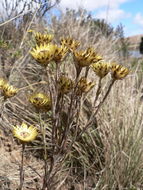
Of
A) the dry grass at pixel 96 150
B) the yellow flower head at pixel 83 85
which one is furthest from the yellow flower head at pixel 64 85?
the dry grass at pixel 96 150

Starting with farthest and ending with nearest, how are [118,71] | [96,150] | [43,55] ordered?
[96,150]
[118,71]
[43,55]

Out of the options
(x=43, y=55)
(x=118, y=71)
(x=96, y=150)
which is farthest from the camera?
(x=96, y=150)

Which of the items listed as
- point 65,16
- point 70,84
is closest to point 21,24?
point 65,16

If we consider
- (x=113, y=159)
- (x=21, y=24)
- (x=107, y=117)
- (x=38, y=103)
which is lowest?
(x=113, y=159)

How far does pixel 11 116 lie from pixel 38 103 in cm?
140

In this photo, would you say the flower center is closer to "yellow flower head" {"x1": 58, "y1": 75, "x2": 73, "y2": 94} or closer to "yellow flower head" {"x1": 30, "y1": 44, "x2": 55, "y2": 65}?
"yellow flower head" {"x1": 58, "y1": 75, "x2": 73, "y2": 94}

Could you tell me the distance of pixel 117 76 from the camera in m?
1.55

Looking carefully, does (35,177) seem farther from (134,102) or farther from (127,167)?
(134,102)

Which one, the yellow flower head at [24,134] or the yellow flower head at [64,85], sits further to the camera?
the yellow flower head at [64,85]

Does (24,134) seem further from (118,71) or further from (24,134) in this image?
(118,71)

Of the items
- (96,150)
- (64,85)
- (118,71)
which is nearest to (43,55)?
(64,85)

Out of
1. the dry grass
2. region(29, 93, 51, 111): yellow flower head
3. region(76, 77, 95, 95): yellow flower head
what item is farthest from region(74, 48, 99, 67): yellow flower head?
the dry grass

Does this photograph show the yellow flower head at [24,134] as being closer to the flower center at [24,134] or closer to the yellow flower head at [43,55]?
the flower center at [24,134]

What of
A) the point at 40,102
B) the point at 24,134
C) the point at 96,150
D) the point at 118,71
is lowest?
the point at 96,150
